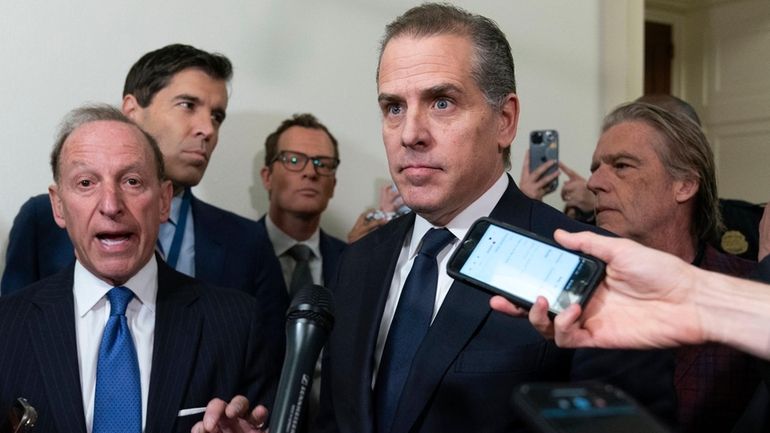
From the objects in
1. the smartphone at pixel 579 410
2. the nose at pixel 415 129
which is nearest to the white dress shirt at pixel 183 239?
the nose at pixel 415 129

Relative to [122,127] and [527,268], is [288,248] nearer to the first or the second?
[122,127]

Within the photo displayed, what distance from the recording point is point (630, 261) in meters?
1.17

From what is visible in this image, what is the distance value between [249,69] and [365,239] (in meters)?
1.66

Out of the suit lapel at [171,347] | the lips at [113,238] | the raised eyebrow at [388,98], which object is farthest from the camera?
the lips at [113,238]

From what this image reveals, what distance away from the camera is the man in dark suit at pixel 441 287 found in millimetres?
1426

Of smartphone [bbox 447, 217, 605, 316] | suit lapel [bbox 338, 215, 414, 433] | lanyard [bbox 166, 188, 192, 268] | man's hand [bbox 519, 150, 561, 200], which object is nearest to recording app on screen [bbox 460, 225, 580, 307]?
smartphone [bbox 447, 217, 605, 316]

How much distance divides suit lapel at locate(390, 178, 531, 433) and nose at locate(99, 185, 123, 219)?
0.75 meters

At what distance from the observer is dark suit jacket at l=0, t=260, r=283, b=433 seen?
1694 millimetres

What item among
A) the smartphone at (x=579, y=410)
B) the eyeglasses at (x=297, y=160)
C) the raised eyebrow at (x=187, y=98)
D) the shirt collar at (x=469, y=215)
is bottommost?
the smartphone at (x=579, y=410)

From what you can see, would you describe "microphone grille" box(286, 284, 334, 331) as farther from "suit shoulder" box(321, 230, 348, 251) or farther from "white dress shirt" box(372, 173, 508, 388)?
"suit shoulder" box(321, 230, 348, 251)

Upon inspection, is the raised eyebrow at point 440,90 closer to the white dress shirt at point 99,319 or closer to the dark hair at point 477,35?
the dark hair at point 477,35

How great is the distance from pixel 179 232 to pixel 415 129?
1.15m

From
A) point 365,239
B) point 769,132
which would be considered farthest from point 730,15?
point 365,239

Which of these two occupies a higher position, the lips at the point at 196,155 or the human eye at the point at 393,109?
the human eye at the point at 393,109
